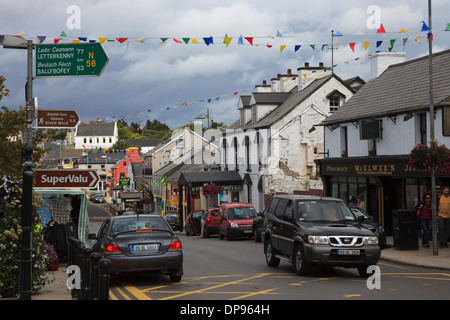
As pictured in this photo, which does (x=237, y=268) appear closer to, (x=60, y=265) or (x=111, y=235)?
(x=111, y=235)

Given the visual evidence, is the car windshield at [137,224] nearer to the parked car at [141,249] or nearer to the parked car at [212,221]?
the parked car at [141,249]

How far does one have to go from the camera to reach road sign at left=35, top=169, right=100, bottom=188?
1062 cm

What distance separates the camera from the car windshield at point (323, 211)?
1533cm

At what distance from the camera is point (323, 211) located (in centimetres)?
1554

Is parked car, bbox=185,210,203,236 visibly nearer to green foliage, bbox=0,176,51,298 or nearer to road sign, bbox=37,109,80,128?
green foliage, bbox=0,176,51,298

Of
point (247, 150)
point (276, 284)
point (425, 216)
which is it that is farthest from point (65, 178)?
point (247, 150)

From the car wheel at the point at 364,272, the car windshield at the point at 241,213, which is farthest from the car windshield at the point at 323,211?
the car windshield at the point at 241,213

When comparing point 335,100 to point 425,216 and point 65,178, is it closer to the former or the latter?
point 425,216

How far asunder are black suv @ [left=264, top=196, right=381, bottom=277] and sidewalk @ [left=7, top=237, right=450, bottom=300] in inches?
123

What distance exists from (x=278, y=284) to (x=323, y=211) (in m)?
2.82

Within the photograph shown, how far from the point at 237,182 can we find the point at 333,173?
53.5 ft

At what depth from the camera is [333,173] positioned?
32.6 meters

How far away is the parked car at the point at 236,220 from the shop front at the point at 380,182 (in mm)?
4979

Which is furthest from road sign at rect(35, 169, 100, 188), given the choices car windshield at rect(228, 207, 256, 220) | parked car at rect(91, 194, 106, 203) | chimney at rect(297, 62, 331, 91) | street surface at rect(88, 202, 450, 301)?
parked car at rect(91, 194, 106, 203)
